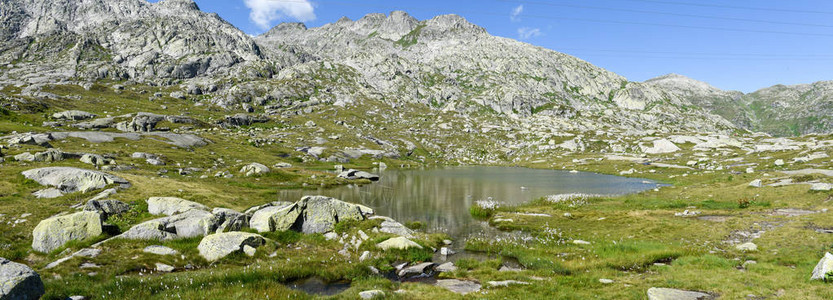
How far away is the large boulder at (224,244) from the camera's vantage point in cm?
2199

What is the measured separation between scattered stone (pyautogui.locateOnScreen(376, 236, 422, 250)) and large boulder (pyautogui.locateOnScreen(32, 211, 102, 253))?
65.5ft

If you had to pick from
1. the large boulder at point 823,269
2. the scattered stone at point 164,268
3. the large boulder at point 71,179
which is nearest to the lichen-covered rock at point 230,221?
the scattered stone at point 164,268

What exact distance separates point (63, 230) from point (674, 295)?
117 ft

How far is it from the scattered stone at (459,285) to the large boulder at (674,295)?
25.7 feet

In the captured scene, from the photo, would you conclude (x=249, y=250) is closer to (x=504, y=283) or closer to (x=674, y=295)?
(x=504, y=283)

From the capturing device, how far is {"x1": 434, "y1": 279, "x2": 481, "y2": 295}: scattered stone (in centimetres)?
1764

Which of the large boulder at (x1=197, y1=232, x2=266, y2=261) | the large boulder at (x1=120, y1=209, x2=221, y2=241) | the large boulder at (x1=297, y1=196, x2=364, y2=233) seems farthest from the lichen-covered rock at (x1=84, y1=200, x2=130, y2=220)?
the large boulder at (x1=297, y1=196, x2=364, y2=233)

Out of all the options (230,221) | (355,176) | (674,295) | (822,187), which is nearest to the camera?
(674,295)

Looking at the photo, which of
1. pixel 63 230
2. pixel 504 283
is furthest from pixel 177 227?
pixel 504 283

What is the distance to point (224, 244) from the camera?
75.0 feet

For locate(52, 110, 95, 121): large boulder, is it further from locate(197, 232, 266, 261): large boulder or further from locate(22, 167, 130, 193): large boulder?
locate(197, 232, 266, 261): large boulder

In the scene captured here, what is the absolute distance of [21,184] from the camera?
124 feet

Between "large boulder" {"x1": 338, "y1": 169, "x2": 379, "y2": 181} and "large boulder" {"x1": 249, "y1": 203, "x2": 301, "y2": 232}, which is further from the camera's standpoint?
"large boulder" {"x1": 338, "y1": 169, "x2": 379, "y2": 181}

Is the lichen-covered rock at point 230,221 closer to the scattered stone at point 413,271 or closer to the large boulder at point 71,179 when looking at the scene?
the scattered stone at point 413,271
